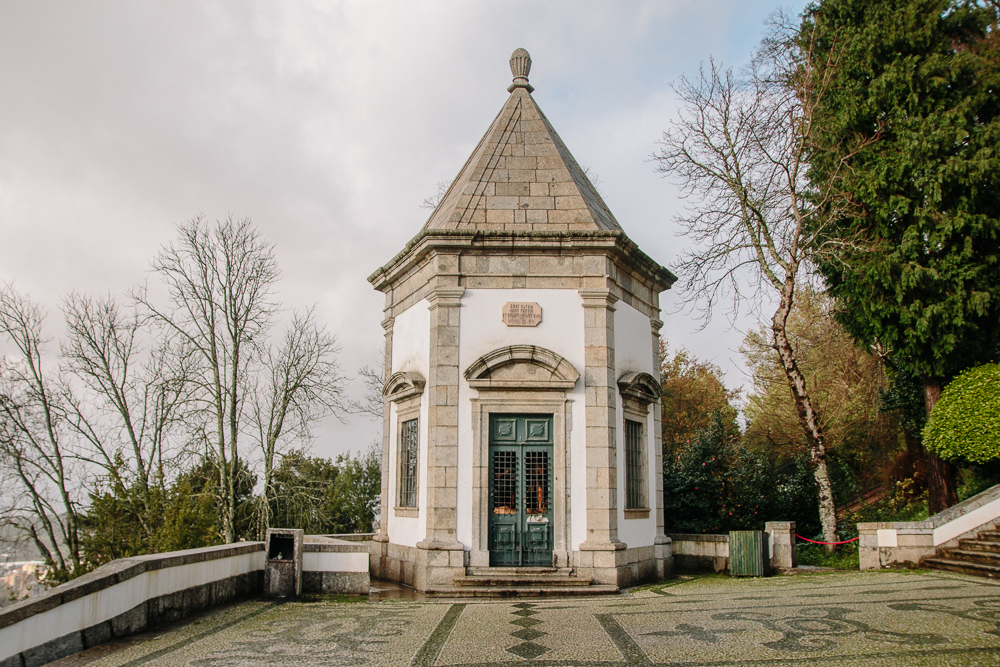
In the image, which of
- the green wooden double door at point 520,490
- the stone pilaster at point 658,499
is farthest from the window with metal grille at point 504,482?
the stone pilaster at point 658,499

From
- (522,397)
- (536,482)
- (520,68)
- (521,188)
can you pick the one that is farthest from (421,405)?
(520,68)

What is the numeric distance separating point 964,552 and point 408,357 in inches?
363

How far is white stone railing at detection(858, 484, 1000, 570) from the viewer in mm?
11266

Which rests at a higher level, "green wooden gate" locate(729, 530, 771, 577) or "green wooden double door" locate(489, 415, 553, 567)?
"green wooden double door" locate(489, 415, 553, 567)

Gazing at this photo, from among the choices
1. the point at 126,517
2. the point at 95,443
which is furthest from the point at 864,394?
the point at 95,443

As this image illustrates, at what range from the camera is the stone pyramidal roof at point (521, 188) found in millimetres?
11844

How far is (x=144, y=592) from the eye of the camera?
742 centimetres

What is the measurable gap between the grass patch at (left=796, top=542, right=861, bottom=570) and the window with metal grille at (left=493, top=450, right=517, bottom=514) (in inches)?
231

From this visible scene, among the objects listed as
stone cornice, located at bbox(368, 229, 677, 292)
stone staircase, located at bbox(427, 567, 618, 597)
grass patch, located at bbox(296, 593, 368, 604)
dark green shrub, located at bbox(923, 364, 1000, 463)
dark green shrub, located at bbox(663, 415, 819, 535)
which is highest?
stone cornice, located at bbox(368, 229, 677, 292)

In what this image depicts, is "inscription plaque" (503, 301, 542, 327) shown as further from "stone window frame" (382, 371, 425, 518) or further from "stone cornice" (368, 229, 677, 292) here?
"stone window frame" (382, 371, 425, 518)

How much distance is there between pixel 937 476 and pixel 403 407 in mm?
10682

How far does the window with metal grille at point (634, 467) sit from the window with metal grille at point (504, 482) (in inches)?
78.2

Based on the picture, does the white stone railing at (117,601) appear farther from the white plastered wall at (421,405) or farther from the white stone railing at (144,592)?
the white plastered wall at (421,405)

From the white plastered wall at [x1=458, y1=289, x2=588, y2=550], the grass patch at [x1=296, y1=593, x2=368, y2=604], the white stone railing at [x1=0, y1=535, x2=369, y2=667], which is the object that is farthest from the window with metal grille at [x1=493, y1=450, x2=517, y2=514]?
the grass patch at [x1=296, y1=593, x2=368, y2=604]
